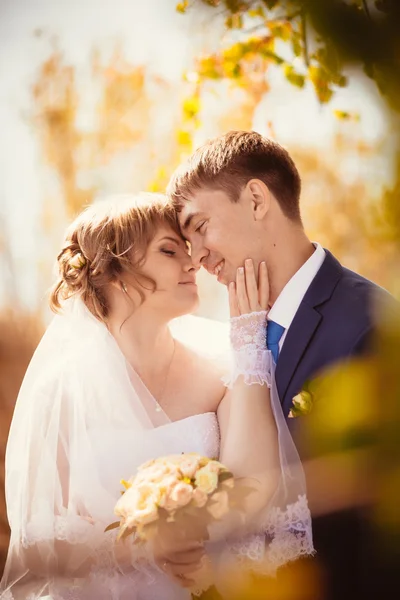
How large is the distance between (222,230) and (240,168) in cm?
28

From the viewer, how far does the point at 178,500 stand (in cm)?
202

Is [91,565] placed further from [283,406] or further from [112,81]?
[112,81]

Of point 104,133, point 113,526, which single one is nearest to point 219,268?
point 113,526

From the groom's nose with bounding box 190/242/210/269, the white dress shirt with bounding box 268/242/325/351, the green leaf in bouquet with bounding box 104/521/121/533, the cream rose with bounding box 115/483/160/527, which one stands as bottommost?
the green leaf in bouquet with bounding box 104/521/121/533

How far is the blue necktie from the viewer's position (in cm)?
254

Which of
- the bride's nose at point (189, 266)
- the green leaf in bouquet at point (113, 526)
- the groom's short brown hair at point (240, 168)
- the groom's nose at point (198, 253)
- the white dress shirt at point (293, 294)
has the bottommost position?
the green leaf in bouquet at point (113, 526)

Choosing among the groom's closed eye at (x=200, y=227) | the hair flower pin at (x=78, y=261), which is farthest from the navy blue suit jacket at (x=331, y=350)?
the hair flower pin at (x=78, y=261)

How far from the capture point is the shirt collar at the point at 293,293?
2506 mm

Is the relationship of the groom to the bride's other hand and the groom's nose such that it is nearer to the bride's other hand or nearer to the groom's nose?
the groom's nose

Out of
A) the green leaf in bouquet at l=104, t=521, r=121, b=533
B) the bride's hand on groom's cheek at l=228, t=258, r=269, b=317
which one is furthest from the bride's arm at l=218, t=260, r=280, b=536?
the green leaf in bouquet at l=104, t=521, r=121, b=533

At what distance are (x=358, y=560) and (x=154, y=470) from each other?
75 centimetres

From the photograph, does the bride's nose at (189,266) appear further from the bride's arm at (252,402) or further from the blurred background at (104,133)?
the blurred background at (104,133)

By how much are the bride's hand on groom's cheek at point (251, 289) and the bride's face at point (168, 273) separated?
0.34 metres

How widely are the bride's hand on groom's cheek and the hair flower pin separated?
0.78m
